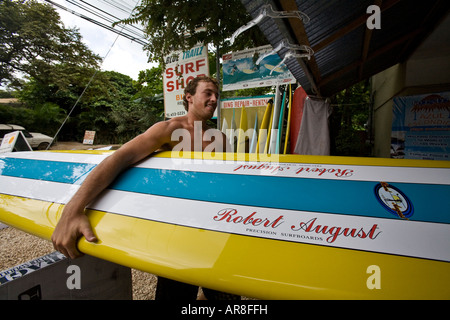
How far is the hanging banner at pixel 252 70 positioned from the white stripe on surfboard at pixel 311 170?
263 cm

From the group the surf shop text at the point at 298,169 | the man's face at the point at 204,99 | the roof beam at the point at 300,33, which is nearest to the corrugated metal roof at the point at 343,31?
the roof beam at the point at 300,33

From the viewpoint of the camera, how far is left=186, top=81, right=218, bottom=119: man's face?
73.2 inches

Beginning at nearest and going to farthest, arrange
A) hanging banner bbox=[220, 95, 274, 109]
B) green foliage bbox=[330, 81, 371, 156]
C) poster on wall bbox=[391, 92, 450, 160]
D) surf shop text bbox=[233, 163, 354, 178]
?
surf shop text bbox=[233, 163, 354, 178], poster on wall bbox=[391, 92, 450, 160], hanging banner bbox=[220, 95, 274, 109], green foliage bbox=[330, 81, 371, 156]

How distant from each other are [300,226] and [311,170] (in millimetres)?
421

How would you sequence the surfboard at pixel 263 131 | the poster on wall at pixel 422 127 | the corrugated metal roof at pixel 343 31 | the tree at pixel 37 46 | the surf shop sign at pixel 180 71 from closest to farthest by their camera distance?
the corrugated metal roof at pixel 343 31 < the poster on wall at pixel 422 127 < the surfboard at pixel 263 131 < the surf shop sign at pixel 180 71 < the tree at pixel 37 46

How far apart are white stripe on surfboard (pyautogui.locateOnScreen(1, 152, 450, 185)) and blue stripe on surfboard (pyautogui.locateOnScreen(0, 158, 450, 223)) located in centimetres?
4

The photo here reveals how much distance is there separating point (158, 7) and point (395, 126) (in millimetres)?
4206

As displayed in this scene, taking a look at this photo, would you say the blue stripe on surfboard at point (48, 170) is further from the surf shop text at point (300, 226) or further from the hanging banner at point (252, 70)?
the hanging banner at point (252, 70)

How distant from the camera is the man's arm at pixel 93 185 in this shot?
100 centimetres

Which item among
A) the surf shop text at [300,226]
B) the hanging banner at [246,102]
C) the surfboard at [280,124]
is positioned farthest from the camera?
the hanging banner at [246,102]

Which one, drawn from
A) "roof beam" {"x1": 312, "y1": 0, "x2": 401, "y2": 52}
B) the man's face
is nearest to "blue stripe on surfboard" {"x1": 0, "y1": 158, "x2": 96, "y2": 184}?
the man's face

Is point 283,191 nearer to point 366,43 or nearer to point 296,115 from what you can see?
point 366,43

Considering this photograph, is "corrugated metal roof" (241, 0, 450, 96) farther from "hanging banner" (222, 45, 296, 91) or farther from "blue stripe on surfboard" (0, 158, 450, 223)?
"blue stripe on surfboard" (0, 158, 450, 223)
